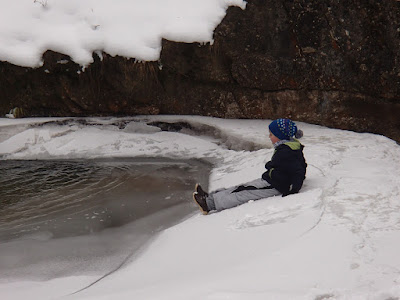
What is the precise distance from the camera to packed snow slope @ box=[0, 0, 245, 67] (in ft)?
27.2

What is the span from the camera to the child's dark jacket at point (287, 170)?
455 cm

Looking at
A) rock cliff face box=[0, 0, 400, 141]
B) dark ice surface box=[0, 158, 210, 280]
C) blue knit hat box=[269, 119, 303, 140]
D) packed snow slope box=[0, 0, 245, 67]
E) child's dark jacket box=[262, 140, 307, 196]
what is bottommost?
dark ice surface box=[0, 158, 210, 280]

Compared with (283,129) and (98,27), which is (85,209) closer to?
(283,129)

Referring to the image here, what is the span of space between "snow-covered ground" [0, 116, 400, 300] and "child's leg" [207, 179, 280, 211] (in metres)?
0.15

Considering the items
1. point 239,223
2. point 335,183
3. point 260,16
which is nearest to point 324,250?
point 239,223

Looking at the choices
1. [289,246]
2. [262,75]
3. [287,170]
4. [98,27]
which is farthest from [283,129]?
[98,27]

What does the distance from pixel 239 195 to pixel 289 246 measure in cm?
148

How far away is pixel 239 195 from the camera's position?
15.7 ft

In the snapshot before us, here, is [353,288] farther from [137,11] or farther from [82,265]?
[137,11]

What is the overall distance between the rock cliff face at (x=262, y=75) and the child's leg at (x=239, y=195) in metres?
3.94

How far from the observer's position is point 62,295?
355cm

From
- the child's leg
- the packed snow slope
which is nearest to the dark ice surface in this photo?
the child's leg

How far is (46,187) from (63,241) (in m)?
1.91

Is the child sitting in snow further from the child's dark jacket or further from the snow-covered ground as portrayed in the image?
the snow-covered ground
